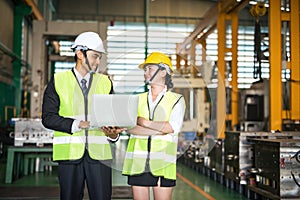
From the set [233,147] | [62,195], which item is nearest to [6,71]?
[233,147]

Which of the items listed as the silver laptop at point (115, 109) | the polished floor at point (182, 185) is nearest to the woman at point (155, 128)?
the silver laptop at point (115, 109)

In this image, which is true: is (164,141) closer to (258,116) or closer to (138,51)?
(138,51)

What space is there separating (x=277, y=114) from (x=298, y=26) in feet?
4.33

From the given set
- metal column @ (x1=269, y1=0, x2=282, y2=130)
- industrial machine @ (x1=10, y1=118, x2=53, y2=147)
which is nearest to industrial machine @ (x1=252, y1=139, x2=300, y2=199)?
metal column @ (x1=269, y1=0, x2=282, y2=130)

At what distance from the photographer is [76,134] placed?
2227 millimetres

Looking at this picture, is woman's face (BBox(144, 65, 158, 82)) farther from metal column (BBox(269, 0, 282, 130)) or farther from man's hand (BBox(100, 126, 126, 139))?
metal column (BBox(269, 0, 282, 130))

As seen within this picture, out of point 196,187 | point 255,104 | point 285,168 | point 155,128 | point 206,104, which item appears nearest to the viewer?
point 155,128

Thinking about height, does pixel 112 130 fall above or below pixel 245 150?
above

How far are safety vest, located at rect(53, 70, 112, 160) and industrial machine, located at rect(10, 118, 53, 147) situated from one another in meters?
4.50

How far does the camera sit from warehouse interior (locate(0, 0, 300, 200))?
2.14 meters

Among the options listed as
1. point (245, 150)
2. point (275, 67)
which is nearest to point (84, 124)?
point (245, 150)

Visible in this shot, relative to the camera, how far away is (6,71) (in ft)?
39.2

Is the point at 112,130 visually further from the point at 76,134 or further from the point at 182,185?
the point at 182,185

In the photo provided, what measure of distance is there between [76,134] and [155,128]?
0.47 meters
